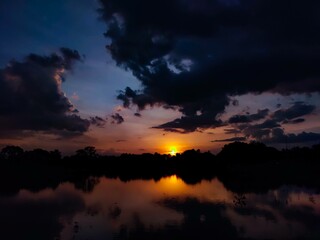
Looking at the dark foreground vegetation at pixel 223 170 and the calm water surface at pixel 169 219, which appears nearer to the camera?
the calm water surface at pixel 169 219

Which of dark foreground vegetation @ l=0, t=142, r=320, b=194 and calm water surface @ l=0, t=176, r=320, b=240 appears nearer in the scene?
calm water surface @ l=0, t=176, r=320, b=240

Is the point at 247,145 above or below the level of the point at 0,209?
above

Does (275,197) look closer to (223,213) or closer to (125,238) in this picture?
(223,213)

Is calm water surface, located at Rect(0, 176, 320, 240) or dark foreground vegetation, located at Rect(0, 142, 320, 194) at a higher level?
dark foreground vegetation, located at Rect(0, 142, 320, 194)

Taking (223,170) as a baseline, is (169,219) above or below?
below

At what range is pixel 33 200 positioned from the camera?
55844 millimetres

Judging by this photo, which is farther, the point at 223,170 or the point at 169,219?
the point at 223,170

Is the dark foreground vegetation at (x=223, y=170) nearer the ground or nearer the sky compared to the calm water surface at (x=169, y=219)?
nearer the sky

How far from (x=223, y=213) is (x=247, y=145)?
516ft

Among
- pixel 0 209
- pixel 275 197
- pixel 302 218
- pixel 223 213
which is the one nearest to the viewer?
pixel 302 218

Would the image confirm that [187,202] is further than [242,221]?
Yes

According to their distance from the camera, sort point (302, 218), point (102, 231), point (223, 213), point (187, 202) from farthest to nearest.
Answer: point (187, 202) → point (223, 213) → point (302, 218) → point (102, 231)

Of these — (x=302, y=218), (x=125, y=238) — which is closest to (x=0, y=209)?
(x=125, y=238)

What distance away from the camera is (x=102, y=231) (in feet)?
97.6
